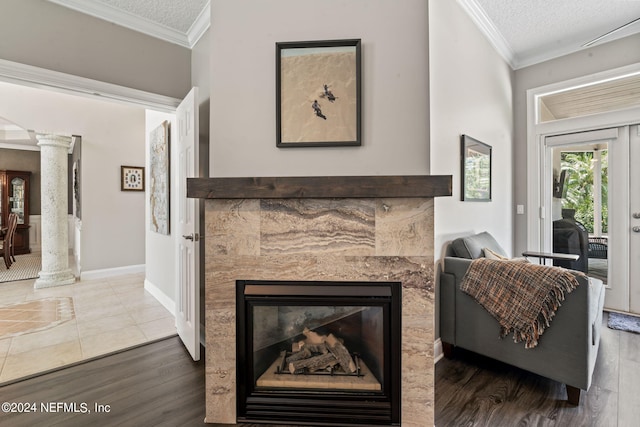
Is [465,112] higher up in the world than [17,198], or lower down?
higher up

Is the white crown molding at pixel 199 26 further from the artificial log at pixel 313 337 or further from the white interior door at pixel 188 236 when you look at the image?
the artificial log at pixel 313 337

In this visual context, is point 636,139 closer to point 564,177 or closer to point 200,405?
point 564,177

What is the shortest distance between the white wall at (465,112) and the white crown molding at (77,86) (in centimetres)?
232

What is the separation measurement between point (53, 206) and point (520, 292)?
5.90 m

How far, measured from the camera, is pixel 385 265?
1555 mm

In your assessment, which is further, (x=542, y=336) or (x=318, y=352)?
(x=542, y=336)

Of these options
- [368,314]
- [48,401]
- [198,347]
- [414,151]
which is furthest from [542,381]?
[48,401]

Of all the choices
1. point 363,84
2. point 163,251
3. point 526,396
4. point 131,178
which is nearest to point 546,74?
point 363,84

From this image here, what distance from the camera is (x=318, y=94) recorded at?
1.68m

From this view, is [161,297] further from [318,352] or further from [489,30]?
[489,30]

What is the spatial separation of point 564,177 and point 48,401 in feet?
16.6

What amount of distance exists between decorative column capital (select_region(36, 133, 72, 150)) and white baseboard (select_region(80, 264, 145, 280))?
6.52ft

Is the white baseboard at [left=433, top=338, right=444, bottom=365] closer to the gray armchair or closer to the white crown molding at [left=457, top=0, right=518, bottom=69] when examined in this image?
the gray armchair

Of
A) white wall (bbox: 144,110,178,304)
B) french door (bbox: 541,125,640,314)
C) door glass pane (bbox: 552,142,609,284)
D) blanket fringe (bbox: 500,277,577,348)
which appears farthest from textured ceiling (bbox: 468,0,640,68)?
white wall (bbox: 144,110,178,304)
